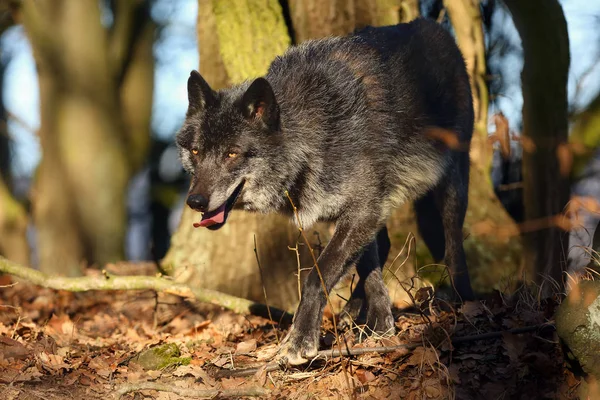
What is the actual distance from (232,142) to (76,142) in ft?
27.4

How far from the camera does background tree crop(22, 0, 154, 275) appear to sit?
12523 millimetres

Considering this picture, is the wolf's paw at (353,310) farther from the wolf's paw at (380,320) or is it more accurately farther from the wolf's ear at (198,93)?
the wolf's ear at (198,93)

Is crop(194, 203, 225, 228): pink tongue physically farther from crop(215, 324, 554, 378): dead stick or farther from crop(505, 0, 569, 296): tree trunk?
crop(505, 0, 569, 296): tree trunk

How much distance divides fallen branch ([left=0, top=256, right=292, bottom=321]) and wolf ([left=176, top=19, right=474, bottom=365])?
41.1 inches

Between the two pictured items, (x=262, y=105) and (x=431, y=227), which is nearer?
(x=262, y=105)

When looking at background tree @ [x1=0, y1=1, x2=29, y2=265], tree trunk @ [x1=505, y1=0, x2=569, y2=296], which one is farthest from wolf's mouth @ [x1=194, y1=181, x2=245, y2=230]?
background tree @ [x1=0, y1=1, x2=29, y2=265]

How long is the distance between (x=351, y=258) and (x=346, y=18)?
3.45 metres

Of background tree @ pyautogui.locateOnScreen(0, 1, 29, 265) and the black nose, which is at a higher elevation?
the black nose

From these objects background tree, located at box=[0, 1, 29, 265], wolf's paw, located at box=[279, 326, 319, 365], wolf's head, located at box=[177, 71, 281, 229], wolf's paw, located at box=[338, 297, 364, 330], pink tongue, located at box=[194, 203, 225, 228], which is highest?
wolf's head, located at box=[177, 71, 281, 229]

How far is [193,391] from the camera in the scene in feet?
14.1

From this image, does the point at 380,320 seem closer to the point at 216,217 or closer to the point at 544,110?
the point at 216,217

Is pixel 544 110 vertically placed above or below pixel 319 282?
above

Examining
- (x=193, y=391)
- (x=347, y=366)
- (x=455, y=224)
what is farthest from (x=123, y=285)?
(x=455, y=224)

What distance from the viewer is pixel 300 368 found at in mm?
4633
